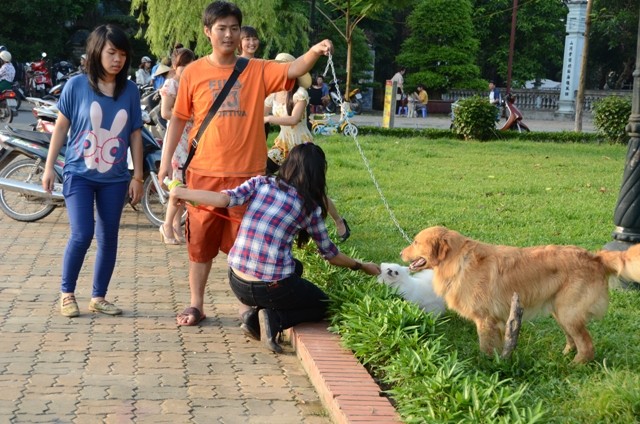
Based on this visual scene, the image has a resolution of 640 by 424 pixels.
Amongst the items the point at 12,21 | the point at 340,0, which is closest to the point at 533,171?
the point at 340,0

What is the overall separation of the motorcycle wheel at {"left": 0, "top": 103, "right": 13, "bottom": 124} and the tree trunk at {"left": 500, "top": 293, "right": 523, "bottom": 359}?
20184 millimetres

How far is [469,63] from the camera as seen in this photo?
148 ft

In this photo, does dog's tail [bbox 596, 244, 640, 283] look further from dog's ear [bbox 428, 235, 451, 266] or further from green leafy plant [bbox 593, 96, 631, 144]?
green leafy plant [bbox 593, 96, 631, 144]

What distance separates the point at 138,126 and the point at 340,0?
19465 millimetres

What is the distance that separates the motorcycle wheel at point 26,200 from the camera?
9.62 metres

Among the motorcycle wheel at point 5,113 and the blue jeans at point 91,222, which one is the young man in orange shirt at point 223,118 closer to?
the blue jeans at point 91,222

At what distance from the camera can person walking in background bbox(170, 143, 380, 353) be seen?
5402mm

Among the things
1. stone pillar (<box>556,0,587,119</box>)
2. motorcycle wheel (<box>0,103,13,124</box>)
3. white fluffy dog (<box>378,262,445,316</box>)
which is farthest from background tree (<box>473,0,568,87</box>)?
white fluffy dog (<box>378,262,445,316</box>)

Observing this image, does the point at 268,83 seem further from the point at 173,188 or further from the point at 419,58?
the point at 419,58

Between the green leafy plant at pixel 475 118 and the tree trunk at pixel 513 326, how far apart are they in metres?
16.4

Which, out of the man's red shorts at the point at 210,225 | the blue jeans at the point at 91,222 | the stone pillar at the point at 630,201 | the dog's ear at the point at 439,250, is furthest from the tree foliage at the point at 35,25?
the dog's ear at the point at 439,250

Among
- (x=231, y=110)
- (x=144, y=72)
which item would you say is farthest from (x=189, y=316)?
(x=144, y=72)

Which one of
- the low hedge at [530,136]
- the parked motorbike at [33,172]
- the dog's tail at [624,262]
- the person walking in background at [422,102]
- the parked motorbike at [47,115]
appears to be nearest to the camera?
the dog's tail at [624,262]

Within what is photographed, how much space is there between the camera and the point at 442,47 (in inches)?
1752
